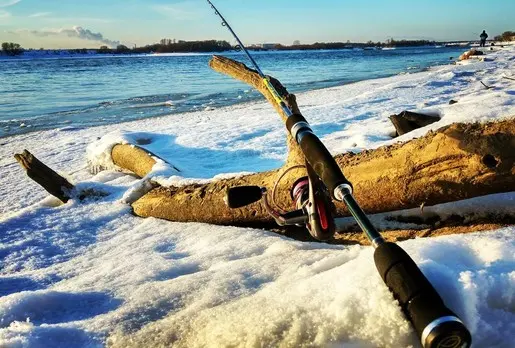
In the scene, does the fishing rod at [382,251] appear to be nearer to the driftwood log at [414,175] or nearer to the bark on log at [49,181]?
the driftwood log at [414,175]

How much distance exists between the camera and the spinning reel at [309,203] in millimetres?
1999

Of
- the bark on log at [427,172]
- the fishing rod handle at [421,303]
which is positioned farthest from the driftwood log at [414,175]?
the fishing rod handle at [421,303]

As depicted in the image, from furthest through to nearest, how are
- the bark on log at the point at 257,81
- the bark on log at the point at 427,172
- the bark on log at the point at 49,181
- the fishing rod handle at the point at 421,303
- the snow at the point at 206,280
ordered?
the bark on log at the point at 49,181
the bark on log at the point at 257,81
the bark on log at the point at 427,172
the snow at the point at 206,280
the fishing rod handle at the point at 421,303

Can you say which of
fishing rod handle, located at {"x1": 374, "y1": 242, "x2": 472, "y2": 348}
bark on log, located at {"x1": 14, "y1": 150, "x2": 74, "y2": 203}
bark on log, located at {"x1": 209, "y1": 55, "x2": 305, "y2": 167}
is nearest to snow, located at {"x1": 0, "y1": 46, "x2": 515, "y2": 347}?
bark on log, located at {"x1": 14, "y1": 150, "x2": 74, "y2": 203}

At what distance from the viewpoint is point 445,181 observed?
298 cm

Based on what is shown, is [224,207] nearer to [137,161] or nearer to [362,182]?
[362,182]

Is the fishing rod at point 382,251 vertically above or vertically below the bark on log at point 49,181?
above

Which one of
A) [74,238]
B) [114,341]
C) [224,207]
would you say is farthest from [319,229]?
[74,238]

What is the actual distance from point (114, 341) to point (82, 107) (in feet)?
50.8

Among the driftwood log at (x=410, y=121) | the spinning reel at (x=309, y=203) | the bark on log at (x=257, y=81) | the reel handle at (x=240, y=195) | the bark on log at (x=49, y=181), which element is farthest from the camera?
the driftwood log at (x=410, y=121)

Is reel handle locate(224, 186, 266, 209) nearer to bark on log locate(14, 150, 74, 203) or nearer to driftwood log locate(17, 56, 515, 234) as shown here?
driftwood log locate(17, 56, 515, 234)

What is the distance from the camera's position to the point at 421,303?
4.42ft

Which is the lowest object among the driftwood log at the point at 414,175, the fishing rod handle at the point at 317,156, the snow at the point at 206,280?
the snow at the point at 206,280

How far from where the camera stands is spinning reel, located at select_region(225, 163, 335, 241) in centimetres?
200
